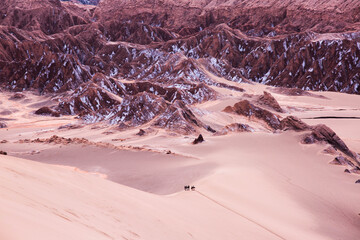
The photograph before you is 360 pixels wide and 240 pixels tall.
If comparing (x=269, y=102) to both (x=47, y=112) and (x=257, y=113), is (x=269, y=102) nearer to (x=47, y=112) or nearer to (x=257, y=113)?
(x=257, y=113)

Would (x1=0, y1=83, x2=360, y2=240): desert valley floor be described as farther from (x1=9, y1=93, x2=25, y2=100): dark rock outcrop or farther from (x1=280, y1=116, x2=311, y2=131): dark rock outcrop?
(x1=9, y1=93, x2=25, y2=100): dark rock outcrop

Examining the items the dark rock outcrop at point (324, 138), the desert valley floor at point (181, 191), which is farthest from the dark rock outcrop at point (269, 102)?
the dark rock outcrop at point (324, 138)

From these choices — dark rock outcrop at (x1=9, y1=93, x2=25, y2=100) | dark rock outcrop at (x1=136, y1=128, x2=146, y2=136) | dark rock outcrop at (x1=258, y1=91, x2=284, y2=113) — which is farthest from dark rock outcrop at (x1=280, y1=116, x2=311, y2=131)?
dark rock outcrop at (x1=9, y1=93, x2=25, y2=100)

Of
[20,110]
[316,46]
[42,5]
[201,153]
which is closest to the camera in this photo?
[201,153]

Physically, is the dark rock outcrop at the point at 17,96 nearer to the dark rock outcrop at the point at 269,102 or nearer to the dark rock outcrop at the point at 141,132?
the dark rock outcrop at the point at 141,132

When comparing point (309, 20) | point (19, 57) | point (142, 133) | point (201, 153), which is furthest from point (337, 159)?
point (309, 20)

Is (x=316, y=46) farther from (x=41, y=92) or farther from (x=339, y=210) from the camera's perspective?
(x=339, y=210)
